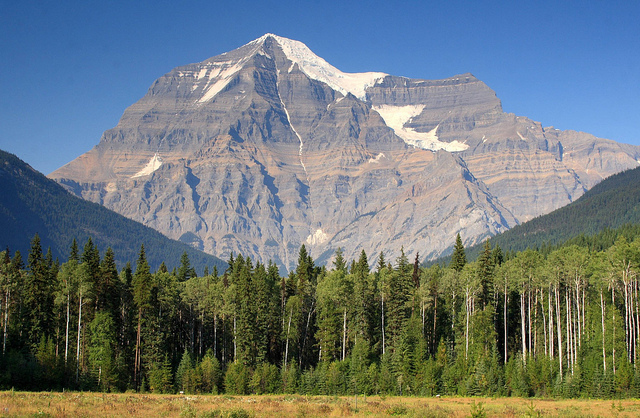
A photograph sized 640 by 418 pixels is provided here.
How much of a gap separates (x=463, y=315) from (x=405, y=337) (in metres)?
9.66

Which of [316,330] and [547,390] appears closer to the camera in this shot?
[547,390]

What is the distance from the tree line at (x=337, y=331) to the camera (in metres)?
77.1

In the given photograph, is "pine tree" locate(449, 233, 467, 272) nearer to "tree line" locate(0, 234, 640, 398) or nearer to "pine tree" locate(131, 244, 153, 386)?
"tree line" locate(0, 234, 640, 398)

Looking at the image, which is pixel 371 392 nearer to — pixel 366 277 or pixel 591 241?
pixel 366 277

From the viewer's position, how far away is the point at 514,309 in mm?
97000

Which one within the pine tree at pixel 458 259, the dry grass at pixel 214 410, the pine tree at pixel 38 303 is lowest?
the dry grass at pixel 214 410

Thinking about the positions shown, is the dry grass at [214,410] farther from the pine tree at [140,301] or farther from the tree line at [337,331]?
the pine tree at [140,301]

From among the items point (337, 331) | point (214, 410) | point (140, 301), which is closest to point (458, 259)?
point (337, 331)

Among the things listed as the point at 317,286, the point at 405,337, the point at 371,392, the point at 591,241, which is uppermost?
the point at 591,241

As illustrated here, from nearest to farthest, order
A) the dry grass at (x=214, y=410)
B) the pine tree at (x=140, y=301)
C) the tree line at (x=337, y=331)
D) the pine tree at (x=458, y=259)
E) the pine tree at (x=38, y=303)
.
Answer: the dry grass at (x=214, y=410), the tree line at (x=337, y=331), the pine tree at (x=38, y=303), the pine tree at (x=140, y=301), the pine tree at (x=458, y=259)

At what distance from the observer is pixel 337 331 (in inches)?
3656

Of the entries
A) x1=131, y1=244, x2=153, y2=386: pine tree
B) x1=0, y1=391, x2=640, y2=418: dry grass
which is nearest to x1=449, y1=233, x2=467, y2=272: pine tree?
x1=131, y1=244, x2=153, y2=386: pine tree

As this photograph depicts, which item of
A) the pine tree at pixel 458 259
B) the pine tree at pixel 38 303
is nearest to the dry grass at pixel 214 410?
the pine tree at pixel 38 303

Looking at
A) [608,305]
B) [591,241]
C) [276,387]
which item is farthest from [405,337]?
[591,241]
